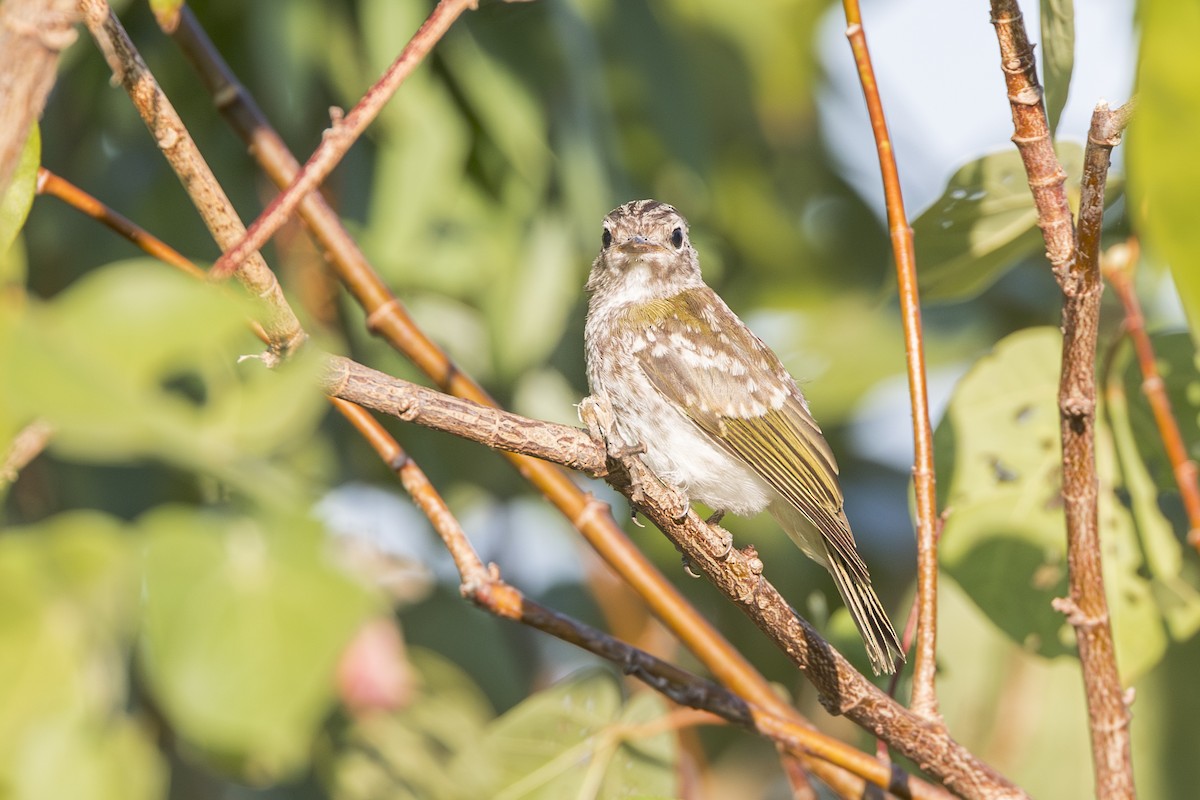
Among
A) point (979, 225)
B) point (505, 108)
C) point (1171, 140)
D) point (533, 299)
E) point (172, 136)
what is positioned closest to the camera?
point (1171, 140)

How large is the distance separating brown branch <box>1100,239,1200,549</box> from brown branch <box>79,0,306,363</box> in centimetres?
157

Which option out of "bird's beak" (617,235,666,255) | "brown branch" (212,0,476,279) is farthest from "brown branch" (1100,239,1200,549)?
"bird's beak" (617,235,666,255)

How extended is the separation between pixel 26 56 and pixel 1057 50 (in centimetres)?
165

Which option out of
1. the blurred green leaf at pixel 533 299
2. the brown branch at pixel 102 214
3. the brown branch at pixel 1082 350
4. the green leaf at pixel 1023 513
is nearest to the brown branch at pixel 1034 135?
the brown branch at pixel 1082 350

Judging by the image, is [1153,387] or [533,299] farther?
[533,299]

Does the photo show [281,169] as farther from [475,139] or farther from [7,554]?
[7,554]

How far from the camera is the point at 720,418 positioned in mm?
3455

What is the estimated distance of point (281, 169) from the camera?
2691 millimetres

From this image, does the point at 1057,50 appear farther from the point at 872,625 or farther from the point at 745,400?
the point at 745,400

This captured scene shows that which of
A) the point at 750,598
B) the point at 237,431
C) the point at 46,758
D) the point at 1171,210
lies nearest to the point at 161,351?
the point at 237,431

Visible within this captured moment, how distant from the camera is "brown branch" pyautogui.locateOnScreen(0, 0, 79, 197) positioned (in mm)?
1123

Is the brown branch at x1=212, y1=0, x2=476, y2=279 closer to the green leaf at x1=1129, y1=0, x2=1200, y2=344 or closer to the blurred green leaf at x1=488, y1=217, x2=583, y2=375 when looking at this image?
the green leaf at x1=1129, y1=0, x2=1200, y2=344

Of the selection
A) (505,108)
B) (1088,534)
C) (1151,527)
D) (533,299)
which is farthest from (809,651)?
(505,108)

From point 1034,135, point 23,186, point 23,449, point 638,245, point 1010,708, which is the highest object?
point 1034,135
